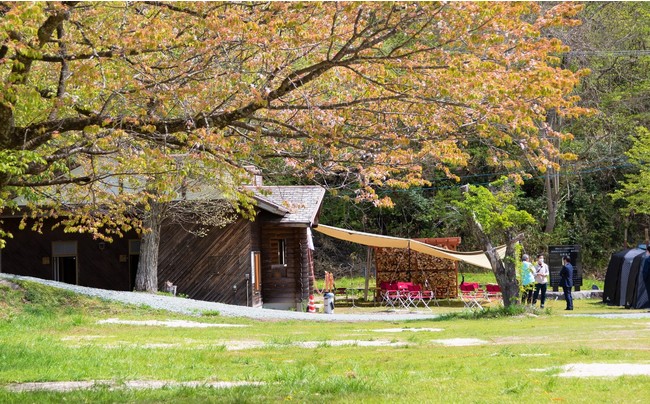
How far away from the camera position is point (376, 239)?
3103cm

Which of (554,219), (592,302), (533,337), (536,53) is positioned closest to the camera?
(536,53)

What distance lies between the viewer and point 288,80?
8.58m

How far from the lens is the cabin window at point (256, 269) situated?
31.3m

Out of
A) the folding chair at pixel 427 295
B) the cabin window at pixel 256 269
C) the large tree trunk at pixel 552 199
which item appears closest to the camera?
the folding chair at pixel 427 295

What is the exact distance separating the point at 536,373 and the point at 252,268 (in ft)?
72.2

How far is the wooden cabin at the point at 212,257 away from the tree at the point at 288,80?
20888mm

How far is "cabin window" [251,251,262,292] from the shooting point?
31345mm

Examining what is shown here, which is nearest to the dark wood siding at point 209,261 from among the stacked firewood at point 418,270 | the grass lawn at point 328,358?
the stacked firewood at point 418,270

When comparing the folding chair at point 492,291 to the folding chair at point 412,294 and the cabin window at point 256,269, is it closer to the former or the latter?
the folding chair at point 412,294

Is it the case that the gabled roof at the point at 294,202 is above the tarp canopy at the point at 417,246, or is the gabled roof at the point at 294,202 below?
above

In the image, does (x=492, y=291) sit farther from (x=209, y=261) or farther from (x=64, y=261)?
(x=64, y=261)

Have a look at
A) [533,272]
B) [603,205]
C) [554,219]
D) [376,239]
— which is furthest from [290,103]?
[603,205]

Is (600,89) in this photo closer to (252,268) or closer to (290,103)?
(252,268)

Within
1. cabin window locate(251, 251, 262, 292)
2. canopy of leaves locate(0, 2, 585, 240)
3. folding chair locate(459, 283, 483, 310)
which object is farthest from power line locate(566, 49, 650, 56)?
canopy of leaves locate(0, 2, 585, 240)
